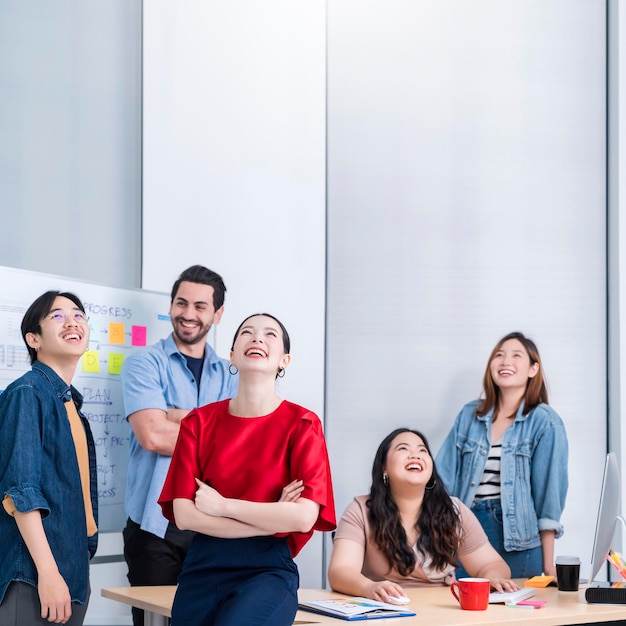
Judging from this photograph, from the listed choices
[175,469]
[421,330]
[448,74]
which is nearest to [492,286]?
[421,330]

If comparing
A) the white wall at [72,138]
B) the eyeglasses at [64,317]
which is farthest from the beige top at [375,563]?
the white wall at [72,138]

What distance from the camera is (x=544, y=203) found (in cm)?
463

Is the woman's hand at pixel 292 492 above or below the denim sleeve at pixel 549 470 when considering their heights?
above

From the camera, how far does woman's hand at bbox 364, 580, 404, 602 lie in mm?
2477

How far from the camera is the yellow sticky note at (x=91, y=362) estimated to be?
11.4 ft

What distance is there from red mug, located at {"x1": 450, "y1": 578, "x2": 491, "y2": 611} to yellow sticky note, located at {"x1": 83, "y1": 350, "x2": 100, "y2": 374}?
5.88 ft

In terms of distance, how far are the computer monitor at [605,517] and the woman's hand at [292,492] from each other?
38.4 inches

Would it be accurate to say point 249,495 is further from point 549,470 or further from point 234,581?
point 549,470

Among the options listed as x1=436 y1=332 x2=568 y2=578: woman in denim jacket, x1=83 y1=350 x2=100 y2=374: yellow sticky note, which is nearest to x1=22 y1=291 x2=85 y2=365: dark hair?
x1=83 y1=350 x2=100 y2=374: yellow sticky note

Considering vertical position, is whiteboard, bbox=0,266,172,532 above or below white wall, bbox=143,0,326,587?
below

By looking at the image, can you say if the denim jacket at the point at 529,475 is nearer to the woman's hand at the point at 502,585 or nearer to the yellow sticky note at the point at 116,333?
the woman's hand at the point at 502,585

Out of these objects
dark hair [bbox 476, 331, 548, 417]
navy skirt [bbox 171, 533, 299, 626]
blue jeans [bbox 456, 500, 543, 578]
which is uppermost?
dark hair [bbox 476, 331, 548, 417]

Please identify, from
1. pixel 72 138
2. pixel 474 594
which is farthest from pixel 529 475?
pixel 72 138

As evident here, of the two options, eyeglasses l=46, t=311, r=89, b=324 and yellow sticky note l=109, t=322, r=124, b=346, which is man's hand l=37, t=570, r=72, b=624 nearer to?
eyeglasses l=46, t=311, r=89, b=324
